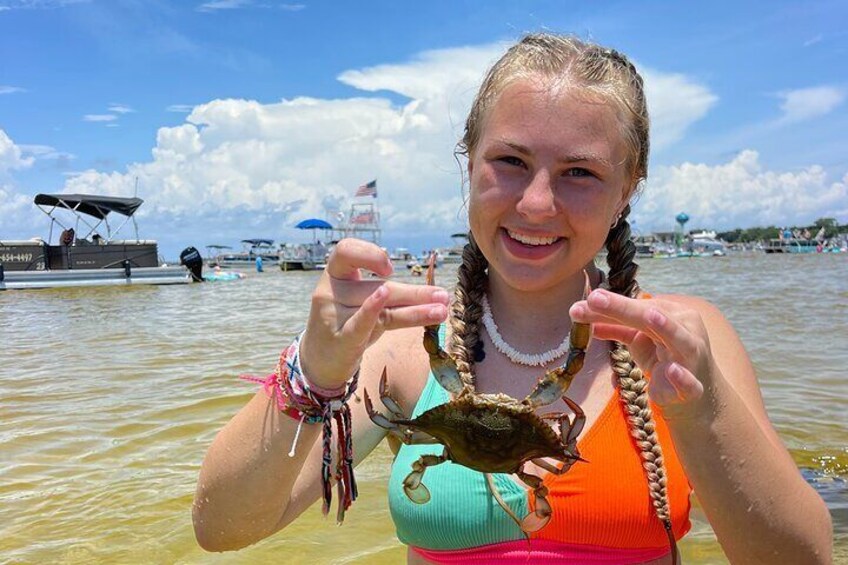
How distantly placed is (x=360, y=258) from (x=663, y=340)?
783 mm

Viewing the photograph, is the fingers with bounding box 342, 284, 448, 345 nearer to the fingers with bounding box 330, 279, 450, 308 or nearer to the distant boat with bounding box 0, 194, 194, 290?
the fingers with bounding box 330, 279, 450, 308

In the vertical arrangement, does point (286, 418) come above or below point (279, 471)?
above

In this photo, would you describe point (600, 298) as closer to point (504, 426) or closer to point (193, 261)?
point (504, 426)

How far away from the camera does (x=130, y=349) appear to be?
1041cm

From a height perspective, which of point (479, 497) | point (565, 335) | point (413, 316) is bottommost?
point (479, 497)

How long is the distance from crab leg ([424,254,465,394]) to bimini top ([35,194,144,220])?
96.4ft

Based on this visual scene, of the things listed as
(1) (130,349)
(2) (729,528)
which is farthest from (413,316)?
(1) (130,349)

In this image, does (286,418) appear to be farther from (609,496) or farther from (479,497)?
(609,496)

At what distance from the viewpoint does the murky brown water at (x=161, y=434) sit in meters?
3.94

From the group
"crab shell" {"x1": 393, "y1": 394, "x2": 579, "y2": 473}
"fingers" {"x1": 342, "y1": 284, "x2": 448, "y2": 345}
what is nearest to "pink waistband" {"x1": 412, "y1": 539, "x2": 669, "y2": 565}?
"crab shell" {"x1": 393, "y1": 394, "x2": 579, "y2": 473}

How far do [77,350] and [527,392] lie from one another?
9.82m

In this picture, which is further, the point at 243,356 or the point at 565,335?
the point at 243,356

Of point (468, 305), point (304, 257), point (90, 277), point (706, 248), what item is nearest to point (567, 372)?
point (468, 305)

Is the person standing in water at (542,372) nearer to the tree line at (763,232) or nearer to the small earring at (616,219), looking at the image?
the small earring at (616,219)
